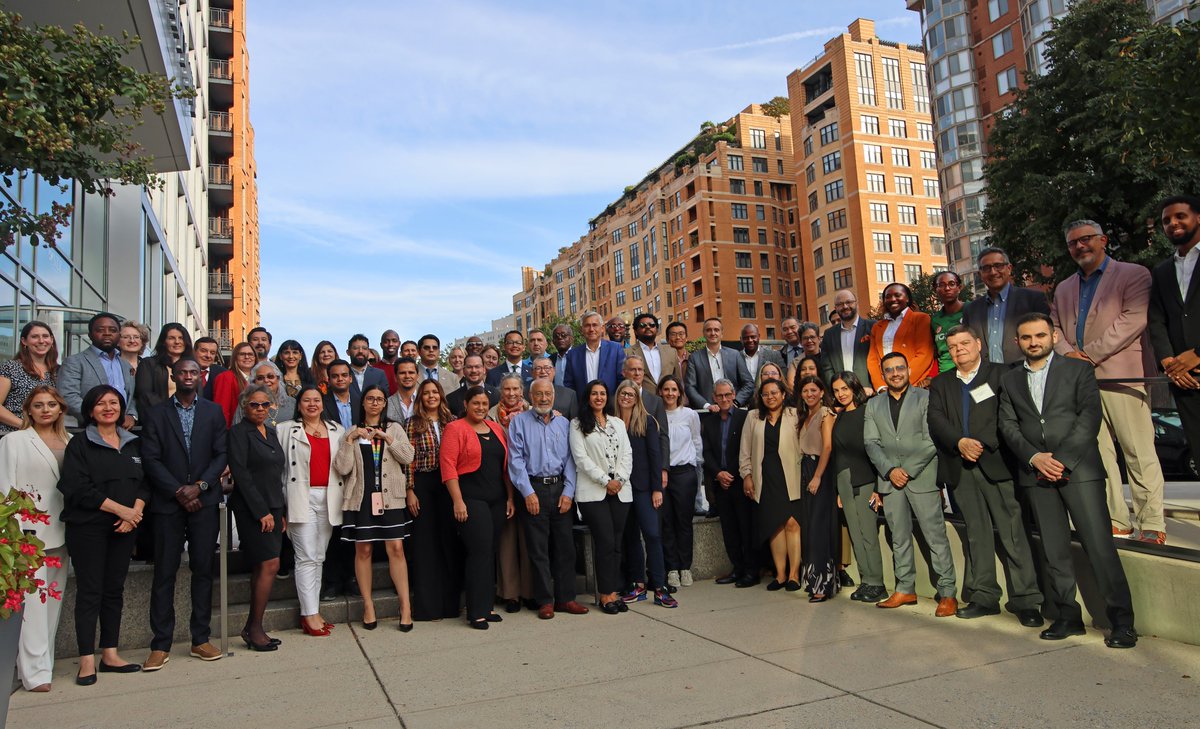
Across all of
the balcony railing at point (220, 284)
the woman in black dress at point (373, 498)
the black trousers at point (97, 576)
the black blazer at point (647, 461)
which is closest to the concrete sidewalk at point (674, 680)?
the black trousers at point (97, 576)

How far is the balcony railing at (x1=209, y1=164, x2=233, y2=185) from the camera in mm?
32625

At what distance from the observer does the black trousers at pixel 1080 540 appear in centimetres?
522

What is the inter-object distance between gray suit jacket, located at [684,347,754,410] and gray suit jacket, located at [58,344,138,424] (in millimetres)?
5792

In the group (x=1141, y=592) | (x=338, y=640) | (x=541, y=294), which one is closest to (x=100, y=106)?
(x=338, y=640)

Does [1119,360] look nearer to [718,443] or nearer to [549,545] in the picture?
[718,443]

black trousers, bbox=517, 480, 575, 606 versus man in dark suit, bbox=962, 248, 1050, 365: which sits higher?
man in dark suit, bbox=962, 248, 1050, 365

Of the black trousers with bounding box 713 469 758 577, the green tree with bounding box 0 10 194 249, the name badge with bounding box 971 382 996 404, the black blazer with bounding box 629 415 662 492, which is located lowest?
the black trousers with bounding box 713 469 758 577

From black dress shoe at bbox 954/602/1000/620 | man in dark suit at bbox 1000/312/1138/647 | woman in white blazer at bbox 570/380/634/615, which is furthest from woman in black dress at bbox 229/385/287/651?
man in dark suit at bbox 1000/312/1138/647

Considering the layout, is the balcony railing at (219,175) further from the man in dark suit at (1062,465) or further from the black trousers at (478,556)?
the man in dark suit at (1062,465)

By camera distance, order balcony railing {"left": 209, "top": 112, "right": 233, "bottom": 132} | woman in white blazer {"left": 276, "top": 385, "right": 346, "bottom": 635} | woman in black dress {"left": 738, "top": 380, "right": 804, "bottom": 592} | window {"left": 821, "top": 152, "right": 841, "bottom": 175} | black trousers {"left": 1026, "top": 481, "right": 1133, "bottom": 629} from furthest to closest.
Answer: window {"left": 821, "top": 152, "right": 841, "bottom": 175}, balcony railing {"left": 209, "top": 112, "right": 233, "bottom": 132}, woman in black dress {"left": 738, "top": 380, "right": 804, "bottom": 592}, woman in white blazer {"left": 276, "top": 385, "right": 346, "bottom": 635}, black trousers {"left": 1026, "top": 481, "right": 1133, "bottom": 629}

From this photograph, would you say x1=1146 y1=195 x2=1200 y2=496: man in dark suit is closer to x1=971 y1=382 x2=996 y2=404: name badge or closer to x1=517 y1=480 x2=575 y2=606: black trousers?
x1=971 y1=382 x2=996 y2=404: name badge

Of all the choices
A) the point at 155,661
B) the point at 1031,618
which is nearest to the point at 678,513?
the point at 1031,618

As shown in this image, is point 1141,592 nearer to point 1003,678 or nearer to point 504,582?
point 1003,678

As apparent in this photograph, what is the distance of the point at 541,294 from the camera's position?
133125mm
